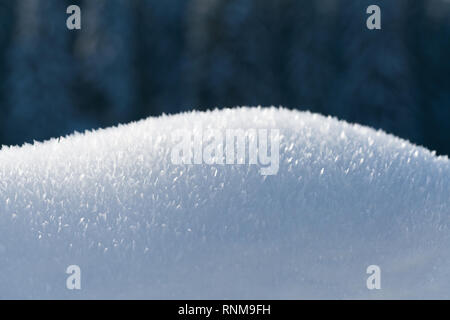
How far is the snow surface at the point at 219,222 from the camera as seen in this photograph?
0.46 meters

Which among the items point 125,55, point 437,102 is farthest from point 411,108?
point 125,55

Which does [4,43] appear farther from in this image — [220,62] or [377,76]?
[377,76]

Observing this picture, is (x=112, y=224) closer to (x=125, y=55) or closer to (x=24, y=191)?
(x=24, y=191)

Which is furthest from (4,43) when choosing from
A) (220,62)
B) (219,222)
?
(219,222)

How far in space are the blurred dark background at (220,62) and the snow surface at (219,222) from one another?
151 cm

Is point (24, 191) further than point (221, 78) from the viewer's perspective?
No

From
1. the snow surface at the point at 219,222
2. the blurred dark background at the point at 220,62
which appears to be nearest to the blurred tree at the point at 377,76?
the blurred dark background at the point at 220,62

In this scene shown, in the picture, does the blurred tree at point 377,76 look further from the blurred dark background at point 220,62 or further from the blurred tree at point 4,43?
the blurred tree at point 4,43

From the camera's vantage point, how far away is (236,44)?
217 centimetres

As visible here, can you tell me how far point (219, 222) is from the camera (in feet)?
1.61

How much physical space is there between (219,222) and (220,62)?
1.70 metres

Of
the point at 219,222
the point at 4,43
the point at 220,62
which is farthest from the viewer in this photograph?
the point at 4,43
